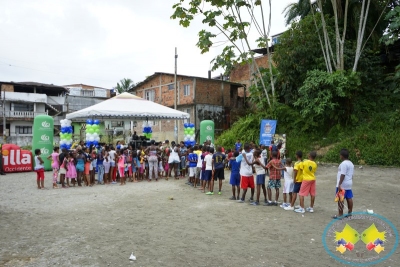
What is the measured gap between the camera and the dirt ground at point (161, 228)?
464 centimetres

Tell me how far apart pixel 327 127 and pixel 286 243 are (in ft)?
46.3

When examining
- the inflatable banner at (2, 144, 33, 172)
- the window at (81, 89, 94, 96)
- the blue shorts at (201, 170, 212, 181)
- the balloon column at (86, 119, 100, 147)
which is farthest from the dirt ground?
the window at (81, 89, 94, 96)

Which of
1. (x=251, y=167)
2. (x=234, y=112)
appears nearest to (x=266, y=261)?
(x=251, y=167)

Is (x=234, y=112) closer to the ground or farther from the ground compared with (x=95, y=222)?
farther from the ground

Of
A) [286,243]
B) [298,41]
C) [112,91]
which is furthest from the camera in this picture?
[112,91]

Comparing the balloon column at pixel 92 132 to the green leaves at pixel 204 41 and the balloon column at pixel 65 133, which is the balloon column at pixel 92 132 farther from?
the green leaves at pixel 204 41

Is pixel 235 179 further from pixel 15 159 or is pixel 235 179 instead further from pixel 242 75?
pixel 242 75

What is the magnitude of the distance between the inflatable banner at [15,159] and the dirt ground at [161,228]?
6.09 metres

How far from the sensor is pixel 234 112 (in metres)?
28.4

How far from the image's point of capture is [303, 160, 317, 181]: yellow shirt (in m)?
7.27

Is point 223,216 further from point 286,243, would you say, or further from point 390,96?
point 390,96

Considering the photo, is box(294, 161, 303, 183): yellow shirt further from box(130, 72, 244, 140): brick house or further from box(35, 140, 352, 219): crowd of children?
→ box(130, 72, 244, 140): brick house

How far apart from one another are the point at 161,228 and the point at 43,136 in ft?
39.1

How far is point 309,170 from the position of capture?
7.28m
